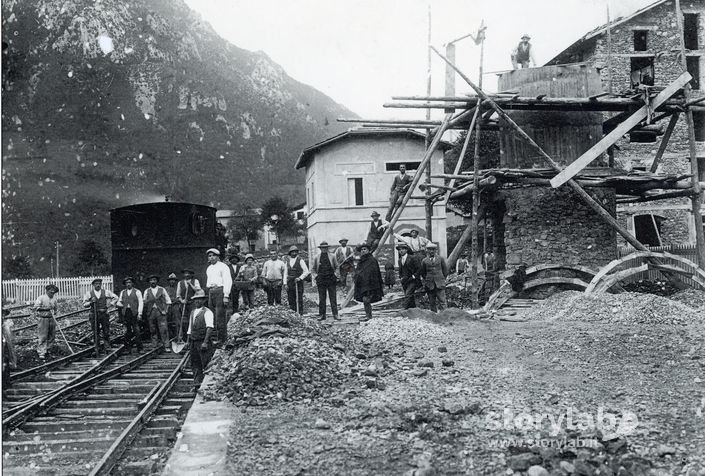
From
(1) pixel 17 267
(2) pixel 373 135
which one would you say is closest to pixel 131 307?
(1) pixel 17 267

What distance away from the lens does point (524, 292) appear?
13953mm

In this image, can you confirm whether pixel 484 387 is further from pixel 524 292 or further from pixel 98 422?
pixel 524 292

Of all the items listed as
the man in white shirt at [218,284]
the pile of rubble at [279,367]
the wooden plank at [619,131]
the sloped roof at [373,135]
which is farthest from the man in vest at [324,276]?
the sloped roof at [373,135]

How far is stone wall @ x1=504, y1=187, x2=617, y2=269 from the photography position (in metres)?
14.7

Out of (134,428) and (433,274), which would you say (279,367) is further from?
(433,274)

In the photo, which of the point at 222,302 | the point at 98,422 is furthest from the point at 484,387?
the point at 222,302

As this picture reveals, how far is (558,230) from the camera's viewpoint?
14727mm

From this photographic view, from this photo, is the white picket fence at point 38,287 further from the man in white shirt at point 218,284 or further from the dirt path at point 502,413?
the dirt path at point 502,413

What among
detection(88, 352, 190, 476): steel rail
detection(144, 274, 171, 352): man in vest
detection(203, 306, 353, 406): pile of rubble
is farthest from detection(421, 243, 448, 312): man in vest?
detection(144, 274, 171, 352): man in vest

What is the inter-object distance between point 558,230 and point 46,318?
11.9 m

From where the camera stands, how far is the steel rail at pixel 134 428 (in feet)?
18.9

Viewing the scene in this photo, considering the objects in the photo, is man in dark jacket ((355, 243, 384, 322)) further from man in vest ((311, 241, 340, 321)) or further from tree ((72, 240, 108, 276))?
tree ((72, 240, 108, 276))

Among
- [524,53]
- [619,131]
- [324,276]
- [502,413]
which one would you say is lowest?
[502,413]

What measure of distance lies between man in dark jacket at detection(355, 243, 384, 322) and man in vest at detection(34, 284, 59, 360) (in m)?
6.38
